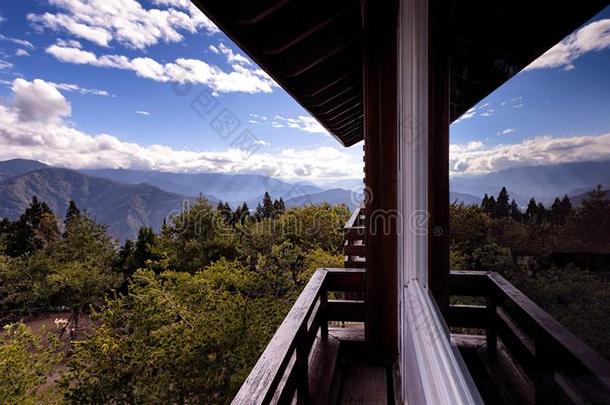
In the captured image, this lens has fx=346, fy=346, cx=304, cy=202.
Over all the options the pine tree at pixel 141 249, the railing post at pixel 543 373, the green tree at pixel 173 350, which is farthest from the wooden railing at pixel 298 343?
the pine tree at pixel 141 249

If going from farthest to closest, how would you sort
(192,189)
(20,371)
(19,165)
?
(192,189), (19,165), (20,371)

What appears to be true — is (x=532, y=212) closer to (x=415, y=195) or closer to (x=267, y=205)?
(x=415, y=195)

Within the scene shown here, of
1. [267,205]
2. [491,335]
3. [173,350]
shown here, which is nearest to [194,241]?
[173,350]

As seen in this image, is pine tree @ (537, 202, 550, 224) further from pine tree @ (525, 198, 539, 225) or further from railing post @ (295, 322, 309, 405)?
railing post @ (295, 322, 309, 405)

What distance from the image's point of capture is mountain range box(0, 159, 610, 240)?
34 cm

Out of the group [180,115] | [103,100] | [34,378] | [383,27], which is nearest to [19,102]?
[103,100]

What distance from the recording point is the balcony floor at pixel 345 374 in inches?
66.6

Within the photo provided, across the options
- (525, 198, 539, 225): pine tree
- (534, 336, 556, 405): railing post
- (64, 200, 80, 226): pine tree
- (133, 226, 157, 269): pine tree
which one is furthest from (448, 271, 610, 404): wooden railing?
(64, 200, 80, 226): pine tree

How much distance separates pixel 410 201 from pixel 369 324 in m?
0.93

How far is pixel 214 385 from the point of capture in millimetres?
6062

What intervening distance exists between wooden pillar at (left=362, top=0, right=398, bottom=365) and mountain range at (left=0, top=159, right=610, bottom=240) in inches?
33.7

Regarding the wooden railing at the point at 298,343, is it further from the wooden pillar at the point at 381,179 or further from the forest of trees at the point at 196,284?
the forest of trees at the point at 196,284

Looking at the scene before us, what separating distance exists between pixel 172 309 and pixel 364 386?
6.69 m

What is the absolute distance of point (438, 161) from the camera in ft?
3.57
